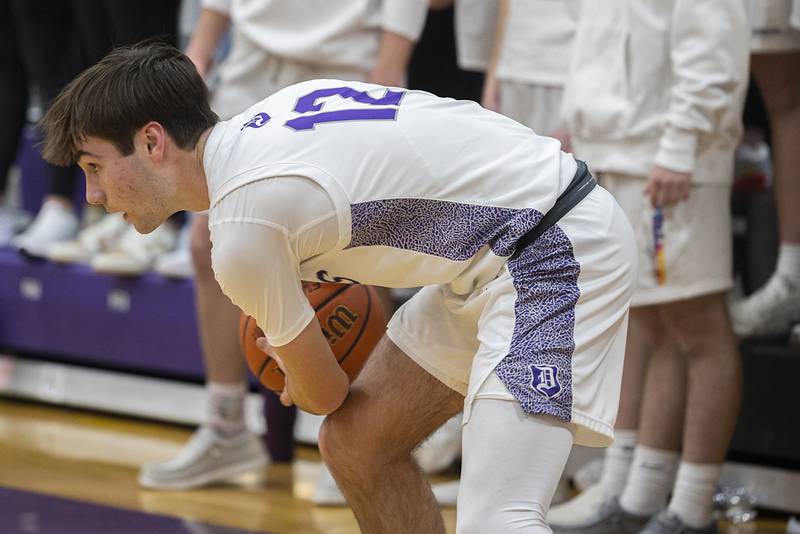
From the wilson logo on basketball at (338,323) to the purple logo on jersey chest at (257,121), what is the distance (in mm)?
520

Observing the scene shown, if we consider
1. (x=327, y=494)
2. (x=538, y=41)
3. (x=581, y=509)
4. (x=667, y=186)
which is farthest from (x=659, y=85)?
(x=327, y=494)

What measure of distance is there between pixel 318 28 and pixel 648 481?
1.42 meters

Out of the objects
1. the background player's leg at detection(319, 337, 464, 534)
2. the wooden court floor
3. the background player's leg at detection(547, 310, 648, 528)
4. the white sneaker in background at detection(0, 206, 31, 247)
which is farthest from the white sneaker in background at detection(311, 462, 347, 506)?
the white sneaker in background at detection(0, 206, 31, 247)

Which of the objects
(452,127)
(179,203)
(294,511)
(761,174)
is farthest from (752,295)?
(179,203)

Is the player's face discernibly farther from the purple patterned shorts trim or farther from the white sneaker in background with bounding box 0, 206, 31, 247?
the white sneaker in background with bounding box 0, 206, 31, 247

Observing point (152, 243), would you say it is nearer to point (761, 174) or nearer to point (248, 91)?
point (248, 91)

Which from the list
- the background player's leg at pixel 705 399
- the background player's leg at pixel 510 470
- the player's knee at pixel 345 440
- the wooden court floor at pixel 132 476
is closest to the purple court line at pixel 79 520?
the wooden court floor at pixel 132 476

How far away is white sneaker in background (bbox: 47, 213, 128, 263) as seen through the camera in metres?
4.26

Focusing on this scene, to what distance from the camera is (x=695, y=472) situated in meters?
2.89

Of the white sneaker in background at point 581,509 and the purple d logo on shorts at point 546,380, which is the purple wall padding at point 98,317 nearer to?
the white sneaker in background at point 581,509

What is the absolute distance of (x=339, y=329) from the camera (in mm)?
2449

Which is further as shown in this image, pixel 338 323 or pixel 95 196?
pixel 338 323

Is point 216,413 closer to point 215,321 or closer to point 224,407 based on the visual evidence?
point 224,407

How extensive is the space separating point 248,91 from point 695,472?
152cm
